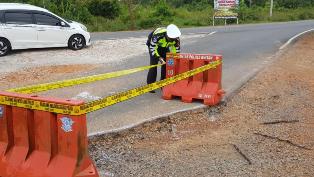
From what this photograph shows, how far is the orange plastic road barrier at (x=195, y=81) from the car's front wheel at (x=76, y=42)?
27.3 ft

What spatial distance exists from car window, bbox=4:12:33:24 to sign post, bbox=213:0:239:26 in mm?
21309

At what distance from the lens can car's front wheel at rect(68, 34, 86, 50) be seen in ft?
55.4

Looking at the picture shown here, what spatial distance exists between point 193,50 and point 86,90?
738cm

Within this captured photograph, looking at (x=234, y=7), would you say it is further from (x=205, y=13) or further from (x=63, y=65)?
(x=63, y=65)

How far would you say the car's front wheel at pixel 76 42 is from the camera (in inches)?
665

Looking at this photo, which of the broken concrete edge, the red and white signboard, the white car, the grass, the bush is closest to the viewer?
the broken concrete edge

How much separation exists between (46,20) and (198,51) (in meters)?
5.65

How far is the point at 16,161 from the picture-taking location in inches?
212

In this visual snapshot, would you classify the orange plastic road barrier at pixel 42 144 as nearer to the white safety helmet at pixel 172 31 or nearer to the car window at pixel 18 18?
the white safety helmet at pixel 172 31

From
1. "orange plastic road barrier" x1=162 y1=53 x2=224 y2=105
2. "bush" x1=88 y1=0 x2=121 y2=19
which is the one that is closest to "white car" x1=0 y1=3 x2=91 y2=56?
"orange plastic road barrier" x1=162 y1=53 x2=224 y2=105

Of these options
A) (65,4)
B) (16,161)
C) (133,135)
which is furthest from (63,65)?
(65,4)

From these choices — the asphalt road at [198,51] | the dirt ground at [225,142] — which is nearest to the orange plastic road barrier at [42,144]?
the dirt ground at [225,142]

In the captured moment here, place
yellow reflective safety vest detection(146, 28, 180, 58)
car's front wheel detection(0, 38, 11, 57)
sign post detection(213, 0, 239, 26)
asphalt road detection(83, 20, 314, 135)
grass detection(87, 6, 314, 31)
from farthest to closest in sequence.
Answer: sign post detection(213, 0, 239, 26), grass detection(87, 6, 314, 31), car's front wheel detection(0, 38, 11, 57), yellow reflective safety vest detection(146, 28, 180, 58), asphalt road detection(83, 20, 314, 135)

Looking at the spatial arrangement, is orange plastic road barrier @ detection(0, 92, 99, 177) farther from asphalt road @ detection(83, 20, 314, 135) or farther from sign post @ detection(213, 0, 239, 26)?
sign post @ detection(213, 0, 239, 26)
